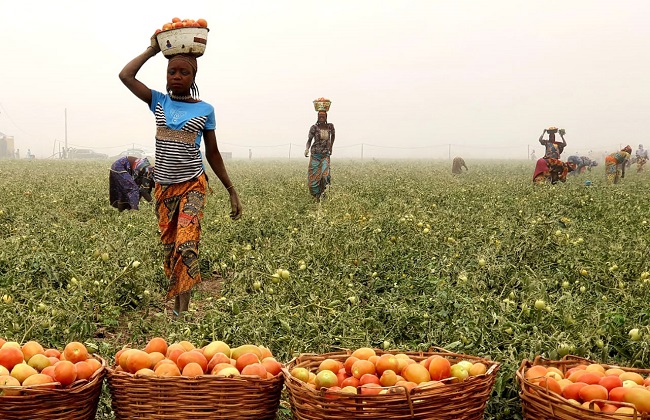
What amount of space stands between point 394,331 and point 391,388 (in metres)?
2.00

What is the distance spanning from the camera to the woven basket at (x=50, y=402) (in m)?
2.69

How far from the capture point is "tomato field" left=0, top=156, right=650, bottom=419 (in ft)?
13.8

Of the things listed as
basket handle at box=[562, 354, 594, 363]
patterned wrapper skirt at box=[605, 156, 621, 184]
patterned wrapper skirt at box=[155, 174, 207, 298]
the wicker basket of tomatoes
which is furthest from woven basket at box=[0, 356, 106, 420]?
patterned wrapper skirt at box=[605, 156, 621, 184]

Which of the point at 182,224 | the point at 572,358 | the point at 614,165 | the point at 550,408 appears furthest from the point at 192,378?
the point at 614,165

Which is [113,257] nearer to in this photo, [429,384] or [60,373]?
[60,373]

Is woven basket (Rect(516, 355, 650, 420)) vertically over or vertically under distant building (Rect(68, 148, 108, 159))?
under

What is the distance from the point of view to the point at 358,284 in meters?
6.12

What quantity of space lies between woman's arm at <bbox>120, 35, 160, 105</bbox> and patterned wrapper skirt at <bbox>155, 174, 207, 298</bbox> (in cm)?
67

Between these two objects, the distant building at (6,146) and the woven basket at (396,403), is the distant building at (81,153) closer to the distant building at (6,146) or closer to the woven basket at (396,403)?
the distant building at (6,146)

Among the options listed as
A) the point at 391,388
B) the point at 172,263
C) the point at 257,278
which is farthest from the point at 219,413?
the point at 257,278

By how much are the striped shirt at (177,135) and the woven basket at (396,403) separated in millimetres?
2470

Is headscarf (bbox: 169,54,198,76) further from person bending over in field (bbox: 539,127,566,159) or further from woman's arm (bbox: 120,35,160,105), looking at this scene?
person bending over in field (bbox: 539,127,566,159)

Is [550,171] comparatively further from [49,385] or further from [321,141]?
[49,385]

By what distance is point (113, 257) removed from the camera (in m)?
6.80
